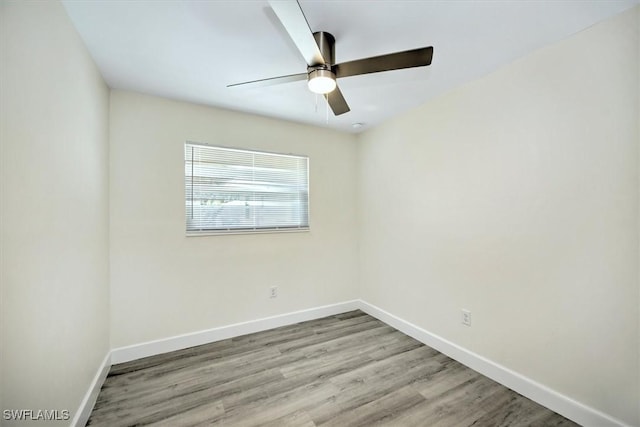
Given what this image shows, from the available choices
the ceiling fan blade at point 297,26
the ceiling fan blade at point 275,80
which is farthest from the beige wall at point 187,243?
the ceiling fan blade at point 297,26

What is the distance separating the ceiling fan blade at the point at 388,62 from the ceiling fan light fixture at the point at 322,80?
0.06m

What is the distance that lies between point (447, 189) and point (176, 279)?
106 inches

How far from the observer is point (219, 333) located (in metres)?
2.68

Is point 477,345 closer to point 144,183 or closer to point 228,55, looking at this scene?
point 228,55

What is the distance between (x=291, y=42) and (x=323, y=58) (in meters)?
0.41

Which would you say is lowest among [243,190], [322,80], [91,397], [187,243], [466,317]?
[91,397]

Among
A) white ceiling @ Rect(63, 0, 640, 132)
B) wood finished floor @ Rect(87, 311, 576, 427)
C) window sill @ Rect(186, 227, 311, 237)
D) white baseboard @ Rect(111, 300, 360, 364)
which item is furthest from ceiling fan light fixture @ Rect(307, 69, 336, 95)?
white baseboard @ Rect(111, 300, 360, 364)

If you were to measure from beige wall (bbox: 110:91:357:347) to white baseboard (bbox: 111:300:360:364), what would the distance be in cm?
6

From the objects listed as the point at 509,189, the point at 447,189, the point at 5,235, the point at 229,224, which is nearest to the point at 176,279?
the point at 229,224

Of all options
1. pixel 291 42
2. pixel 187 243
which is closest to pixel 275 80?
pixel 291 42

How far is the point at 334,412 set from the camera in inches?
67.5

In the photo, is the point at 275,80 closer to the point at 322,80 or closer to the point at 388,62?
the point at 322,80

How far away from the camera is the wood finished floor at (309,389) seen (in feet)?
5.45

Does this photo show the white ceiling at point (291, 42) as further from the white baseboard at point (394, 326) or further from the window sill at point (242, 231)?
the white baseboard at point (394, 326)
